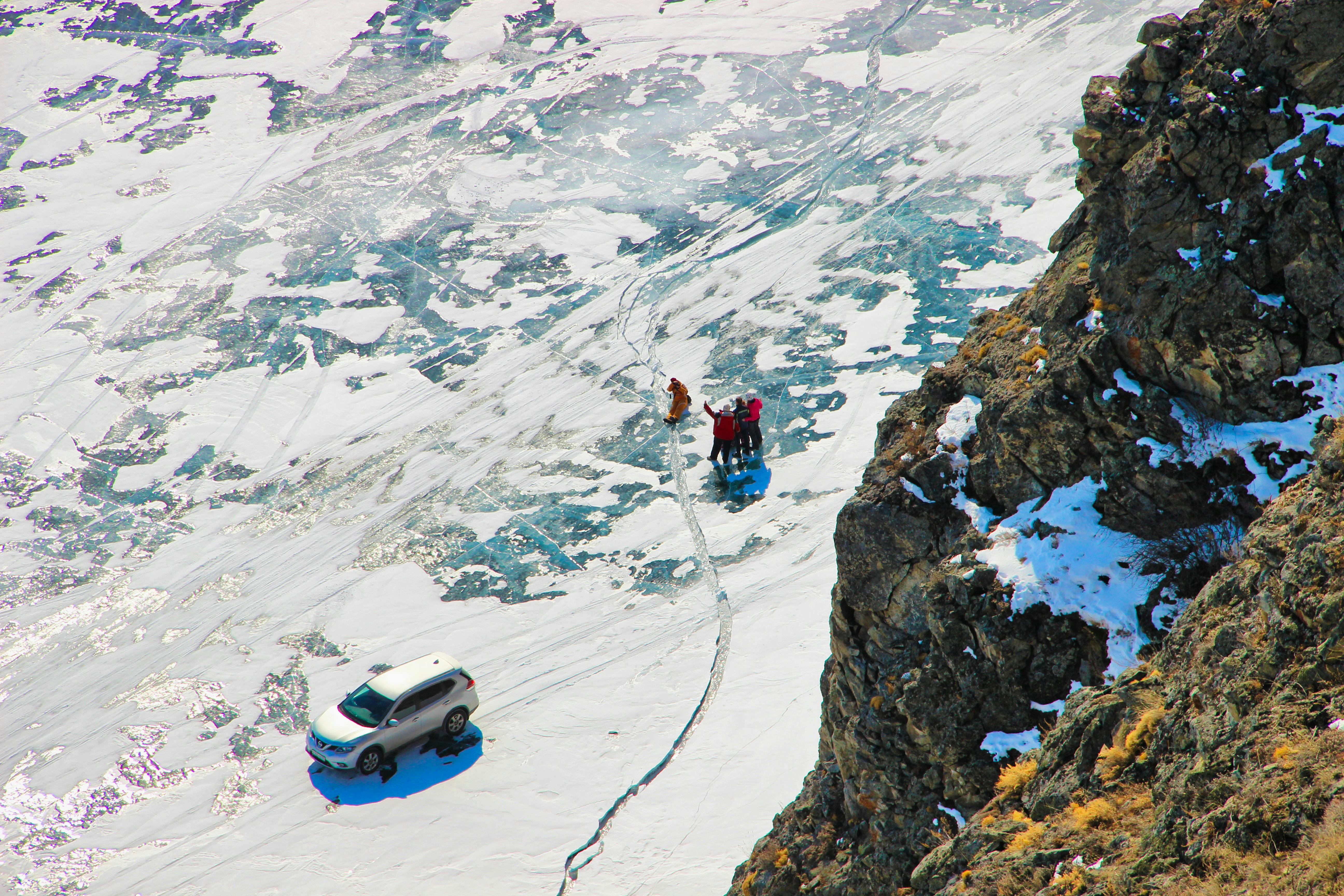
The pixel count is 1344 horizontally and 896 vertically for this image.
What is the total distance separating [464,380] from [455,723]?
10963 mm

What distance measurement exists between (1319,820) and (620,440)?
15.9 m

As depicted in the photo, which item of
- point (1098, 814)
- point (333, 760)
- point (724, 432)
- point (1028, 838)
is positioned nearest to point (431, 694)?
point (333, 760)

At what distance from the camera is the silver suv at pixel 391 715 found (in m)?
12.2

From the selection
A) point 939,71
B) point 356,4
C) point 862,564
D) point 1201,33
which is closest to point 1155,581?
point 862,564

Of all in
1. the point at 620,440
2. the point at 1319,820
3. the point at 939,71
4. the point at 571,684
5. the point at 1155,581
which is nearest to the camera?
the point at 1319,820

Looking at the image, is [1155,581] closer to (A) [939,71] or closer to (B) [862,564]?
(B) [862,564]

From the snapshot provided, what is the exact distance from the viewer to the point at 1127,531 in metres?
6.16

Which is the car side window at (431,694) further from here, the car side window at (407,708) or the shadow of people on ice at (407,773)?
the shadow of people on ice at (407,773)

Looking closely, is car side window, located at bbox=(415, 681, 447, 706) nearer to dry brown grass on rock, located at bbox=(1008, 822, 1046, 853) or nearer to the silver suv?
the silver suv

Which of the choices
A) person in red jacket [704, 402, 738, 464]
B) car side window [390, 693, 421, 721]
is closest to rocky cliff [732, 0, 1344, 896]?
car side window [390, 693, 421, 721]

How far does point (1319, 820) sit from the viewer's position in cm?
342

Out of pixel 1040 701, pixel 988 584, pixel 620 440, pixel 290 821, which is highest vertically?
pixel 988 584

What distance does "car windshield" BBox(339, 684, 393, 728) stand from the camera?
1247 centimetres

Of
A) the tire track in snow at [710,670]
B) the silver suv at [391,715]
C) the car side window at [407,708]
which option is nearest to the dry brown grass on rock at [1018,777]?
the tire track in snow at [710,670]
